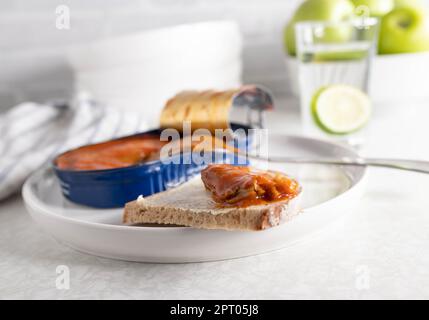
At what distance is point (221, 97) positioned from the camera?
0.97 meters

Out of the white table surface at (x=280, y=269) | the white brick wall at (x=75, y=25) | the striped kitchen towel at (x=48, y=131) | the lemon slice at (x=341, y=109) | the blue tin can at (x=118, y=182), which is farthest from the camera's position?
the white brick wall at (x=75, y=25)

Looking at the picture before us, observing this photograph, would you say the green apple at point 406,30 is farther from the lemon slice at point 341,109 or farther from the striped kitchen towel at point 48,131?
the striped kitchen towel at point 48,131

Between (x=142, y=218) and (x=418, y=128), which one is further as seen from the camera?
(x=418, y=128)

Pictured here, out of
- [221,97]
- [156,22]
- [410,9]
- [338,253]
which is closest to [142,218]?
[338,253]

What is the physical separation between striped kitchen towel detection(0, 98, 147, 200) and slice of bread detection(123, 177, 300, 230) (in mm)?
376

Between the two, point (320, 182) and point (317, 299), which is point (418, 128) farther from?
point (317, 299)

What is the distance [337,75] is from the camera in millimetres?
1211

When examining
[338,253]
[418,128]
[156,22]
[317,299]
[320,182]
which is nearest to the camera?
[317,299]

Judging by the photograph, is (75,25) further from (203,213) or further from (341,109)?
(203,213)

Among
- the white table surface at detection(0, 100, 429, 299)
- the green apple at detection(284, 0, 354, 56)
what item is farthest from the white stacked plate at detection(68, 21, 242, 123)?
the white table surface at detection(0, 100, 429, 299)

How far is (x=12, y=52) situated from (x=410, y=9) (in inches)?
44.4

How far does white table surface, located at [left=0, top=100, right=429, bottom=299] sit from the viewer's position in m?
0.59

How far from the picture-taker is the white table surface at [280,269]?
0.59 metres

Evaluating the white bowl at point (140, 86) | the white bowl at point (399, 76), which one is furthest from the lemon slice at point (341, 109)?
the white bowl at point (140, 86)
